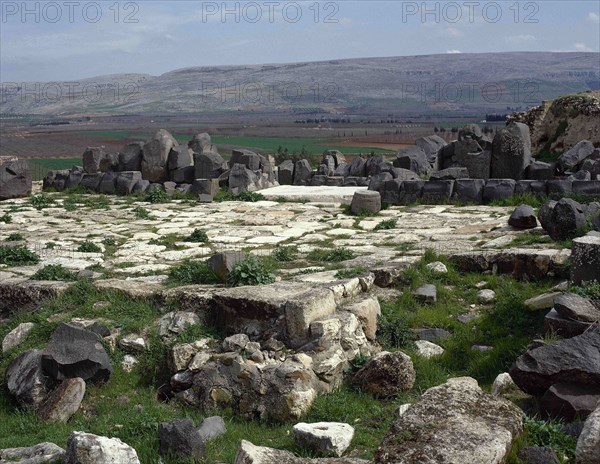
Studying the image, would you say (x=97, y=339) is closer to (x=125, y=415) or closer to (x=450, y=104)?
(x=125, y=415)

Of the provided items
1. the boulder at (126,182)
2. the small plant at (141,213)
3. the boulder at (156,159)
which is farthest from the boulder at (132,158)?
the small plant at (141,213)

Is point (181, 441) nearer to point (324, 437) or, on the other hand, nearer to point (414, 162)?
point (324, 437)

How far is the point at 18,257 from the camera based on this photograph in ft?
31.1

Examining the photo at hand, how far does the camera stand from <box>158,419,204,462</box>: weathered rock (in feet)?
15.8

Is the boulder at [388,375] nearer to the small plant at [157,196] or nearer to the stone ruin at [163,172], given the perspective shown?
the small plant at [157,196]

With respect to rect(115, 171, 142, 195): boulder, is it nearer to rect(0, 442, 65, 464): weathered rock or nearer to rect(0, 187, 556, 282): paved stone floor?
rect(0, 187, 556, 282): paved stone floor

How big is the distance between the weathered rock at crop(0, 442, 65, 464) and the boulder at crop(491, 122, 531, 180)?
12586 mm

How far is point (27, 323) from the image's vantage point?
749cm

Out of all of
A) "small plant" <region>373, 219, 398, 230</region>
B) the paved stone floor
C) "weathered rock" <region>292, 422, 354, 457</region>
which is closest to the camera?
"weathered rock" <region>292, 422, 354, 457</region>

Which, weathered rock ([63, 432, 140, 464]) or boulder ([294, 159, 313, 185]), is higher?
weathered rock ([63, 432, 140, 464])

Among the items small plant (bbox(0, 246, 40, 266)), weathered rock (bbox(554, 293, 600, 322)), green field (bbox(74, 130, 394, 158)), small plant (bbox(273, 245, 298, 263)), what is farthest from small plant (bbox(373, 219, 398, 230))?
green field (bbox(74, 130, 394, 158))

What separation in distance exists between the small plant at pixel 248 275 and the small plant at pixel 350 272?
2.25 feet

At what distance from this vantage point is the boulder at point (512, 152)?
51.7 ft

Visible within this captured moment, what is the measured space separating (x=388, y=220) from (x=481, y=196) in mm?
3026
